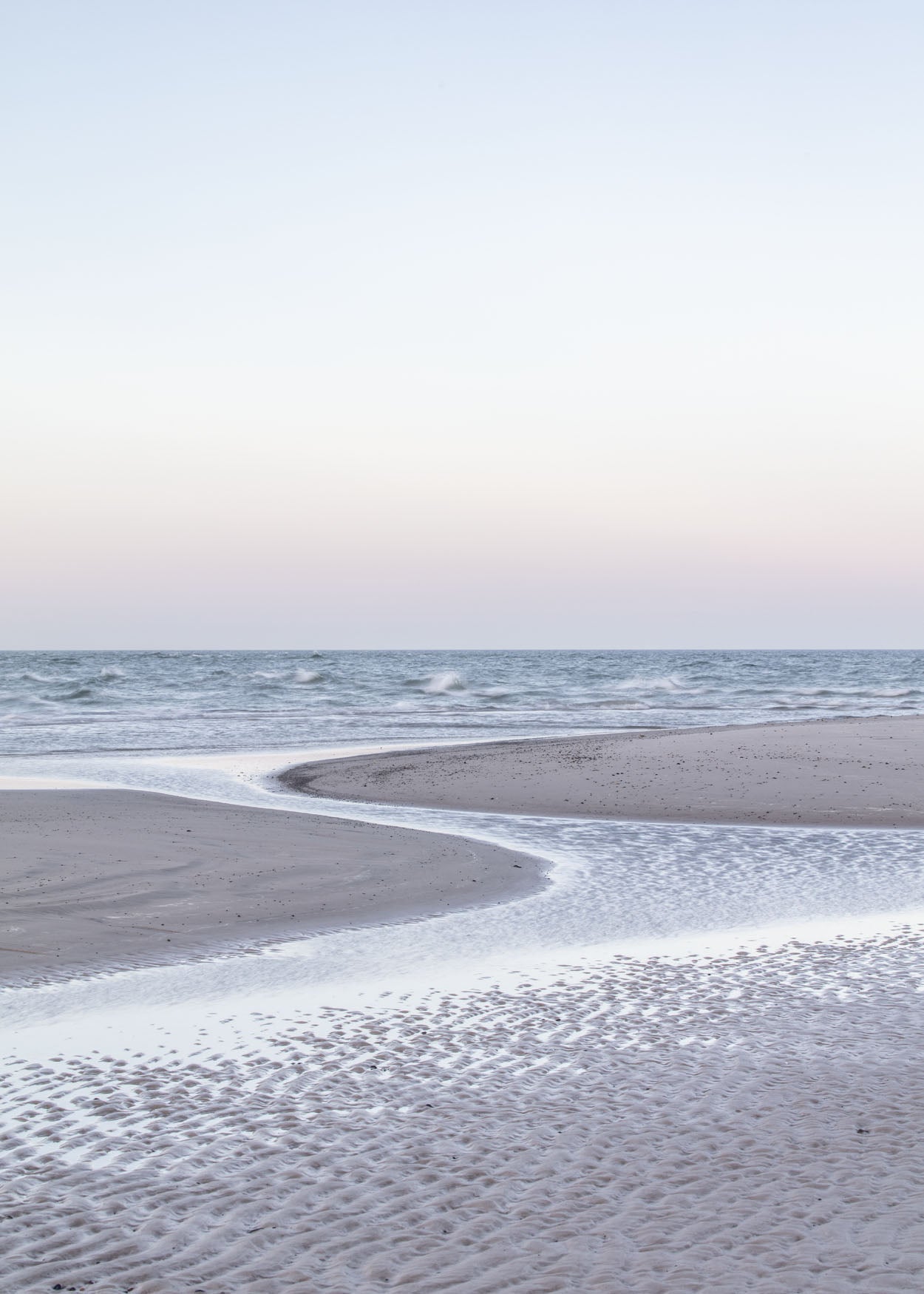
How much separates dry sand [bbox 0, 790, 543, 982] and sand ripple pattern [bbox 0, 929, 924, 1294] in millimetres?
2344

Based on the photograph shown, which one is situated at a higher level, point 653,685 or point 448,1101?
point 653,685

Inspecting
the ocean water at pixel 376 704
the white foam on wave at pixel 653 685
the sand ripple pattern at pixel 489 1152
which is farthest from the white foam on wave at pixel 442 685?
the sand ripple pattern at pixel 489 1152

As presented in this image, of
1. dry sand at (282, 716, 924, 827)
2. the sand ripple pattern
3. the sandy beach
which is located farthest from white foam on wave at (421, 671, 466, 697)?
the sand ripple pattern

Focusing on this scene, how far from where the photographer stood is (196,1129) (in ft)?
16.6

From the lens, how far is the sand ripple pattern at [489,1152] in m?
3.90

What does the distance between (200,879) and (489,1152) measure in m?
6.60

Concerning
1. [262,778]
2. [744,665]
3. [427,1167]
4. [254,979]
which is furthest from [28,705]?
[744,665]

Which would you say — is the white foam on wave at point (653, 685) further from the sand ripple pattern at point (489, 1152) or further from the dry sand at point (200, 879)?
the sand ripple pattern at point (489, 1152)

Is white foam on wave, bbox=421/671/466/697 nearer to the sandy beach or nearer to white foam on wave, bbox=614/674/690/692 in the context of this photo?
white foam on wave, bbox=614/674/690/692

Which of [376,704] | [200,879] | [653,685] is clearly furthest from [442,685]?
[200,879]

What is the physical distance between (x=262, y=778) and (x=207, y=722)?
16.2 m

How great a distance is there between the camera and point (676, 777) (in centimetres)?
1898

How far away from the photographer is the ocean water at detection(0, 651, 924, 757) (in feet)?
102

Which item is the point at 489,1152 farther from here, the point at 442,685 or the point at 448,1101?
the point at 442,685
